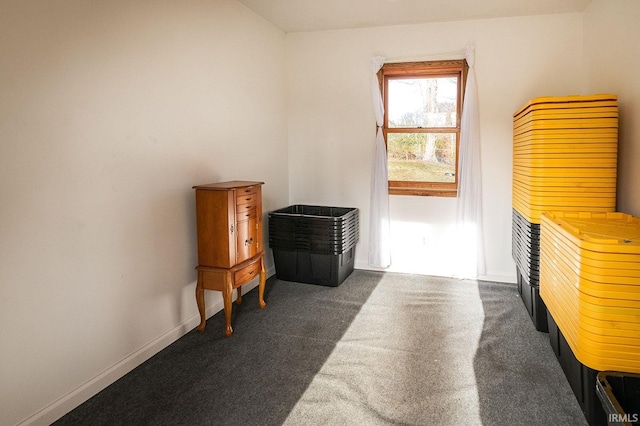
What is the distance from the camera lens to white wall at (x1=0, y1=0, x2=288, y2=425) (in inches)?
78.4

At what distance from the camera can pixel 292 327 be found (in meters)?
3.33

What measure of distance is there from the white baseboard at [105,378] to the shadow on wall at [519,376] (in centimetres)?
213

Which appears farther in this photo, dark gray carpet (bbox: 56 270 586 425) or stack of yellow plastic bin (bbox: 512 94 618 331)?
stack of yellow plastic bin (bbox: 512 94 618 331)

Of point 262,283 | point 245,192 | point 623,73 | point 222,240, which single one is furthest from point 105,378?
point 623,73

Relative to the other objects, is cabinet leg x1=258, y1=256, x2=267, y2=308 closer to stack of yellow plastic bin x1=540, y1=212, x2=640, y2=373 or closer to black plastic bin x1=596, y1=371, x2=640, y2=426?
stack of yellow plastic bin x1=540, y1=212, x2=640, y2=373

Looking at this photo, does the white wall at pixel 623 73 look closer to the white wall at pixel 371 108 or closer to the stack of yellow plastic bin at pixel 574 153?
the stack of yellow plastic bin at pixel 574 153

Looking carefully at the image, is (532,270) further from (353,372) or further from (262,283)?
(262,283)

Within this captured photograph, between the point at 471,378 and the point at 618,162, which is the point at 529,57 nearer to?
the point at 618,162

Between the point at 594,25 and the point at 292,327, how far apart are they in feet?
12.2

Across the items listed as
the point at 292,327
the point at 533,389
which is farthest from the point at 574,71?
the point at 292,327

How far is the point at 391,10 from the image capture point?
13.3 feet

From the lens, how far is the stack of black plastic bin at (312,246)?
13.7ft

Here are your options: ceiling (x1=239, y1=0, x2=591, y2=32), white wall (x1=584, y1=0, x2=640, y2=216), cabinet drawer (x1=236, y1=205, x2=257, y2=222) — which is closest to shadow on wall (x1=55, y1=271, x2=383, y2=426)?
cabinet drawer (x1=236, y1=205, x2=257, y2=222)

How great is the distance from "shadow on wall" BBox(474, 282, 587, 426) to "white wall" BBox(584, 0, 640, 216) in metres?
1.17
